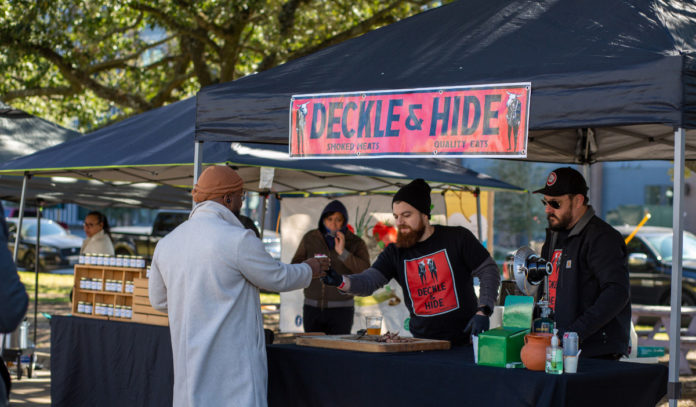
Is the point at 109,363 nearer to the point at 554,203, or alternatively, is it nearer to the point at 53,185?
the point at 554,203

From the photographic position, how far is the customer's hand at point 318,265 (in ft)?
14.3

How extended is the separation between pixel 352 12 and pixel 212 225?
1039 centimetres

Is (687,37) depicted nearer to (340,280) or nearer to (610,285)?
(610,285)

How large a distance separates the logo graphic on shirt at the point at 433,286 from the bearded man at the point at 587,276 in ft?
1.87

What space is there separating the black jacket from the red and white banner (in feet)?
2.15

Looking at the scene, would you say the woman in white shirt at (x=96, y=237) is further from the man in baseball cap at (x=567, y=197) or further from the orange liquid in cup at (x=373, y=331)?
the man in baseball cap at (x=567, y=197)

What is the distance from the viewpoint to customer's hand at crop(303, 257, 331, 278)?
171 inches

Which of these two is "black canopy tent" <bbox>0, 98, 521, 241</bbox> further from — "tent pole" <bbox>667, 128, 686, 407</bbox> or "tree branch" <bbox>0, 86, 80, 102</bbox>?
"tent pole" <bbox>667, 128, 686, 407</bbox>

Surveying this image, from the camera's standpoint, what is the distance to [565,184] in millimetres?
4473

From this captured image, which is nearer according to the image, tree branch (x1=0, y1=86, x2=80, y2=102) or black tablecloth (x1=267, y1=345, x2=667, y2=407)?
black tablecloth (x1=267, y1=345, x2=667, y2=407)

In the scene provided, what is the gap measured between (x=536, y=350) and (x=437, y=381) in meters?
0.49

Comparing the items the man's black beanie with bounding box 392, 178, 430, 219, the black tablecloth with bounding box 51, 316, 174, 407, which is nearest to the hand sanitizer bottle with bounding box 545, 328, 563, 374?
the man's black beanie with bounding box 392, 178, 430, 219

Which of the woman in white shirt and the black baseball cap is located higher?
the black baseball cap

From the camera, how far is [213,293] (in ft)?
13.0
